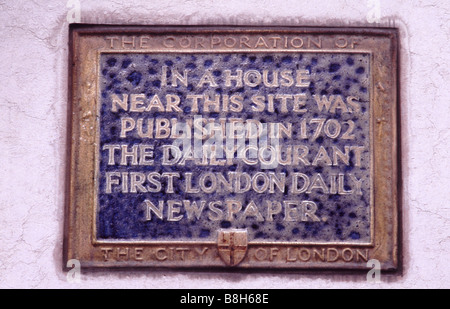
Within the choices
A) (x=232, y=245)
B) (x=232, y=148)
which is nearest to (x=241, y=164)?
(x=232, y=148)

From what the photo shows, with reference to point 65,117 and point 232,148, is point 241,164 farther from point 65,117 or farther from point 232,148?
point 65,117

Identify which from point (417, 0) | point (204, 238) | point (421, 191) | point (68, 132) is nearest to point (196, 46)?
point (68, 132)

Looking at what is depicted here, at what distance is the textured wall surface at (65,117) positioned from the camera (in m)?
2.22

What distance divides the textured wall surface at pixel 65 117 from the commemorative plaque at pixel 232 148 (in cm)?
7

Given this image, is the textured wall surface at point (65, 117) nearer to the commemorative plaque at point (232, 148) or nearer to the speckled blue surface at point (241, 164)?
the commemorative plaque at point (232, 148)

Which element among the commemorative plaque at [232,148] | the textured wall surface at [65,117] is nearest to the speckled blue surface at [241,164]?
the commemorative plaque at [232,148]

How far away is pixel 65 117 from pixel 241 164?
0.95 metres

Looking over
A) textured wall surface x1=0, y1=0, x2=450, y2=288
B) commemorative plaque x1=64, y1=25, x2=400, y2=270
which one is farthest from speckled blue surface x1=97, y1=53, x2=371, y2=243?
textured wall surface x1=0, y1=0, x2=450, y2=288

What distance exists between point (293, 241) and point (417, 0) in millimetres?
1423

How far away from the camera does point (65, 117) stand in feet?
7.44

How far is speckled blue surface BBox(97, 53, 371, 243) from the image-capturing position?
223 cm

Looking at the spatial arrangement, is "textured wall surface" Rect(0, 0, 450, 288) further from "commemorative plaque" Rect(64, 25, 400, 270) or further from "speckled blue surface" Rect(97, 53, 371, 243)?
"speckled blue surface" Rect(97, 53, 371, 243)

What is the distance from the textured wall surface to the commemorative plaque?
7cm

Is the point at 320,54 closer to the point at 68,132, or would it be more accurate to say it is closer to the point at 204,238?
the point at 204,238
